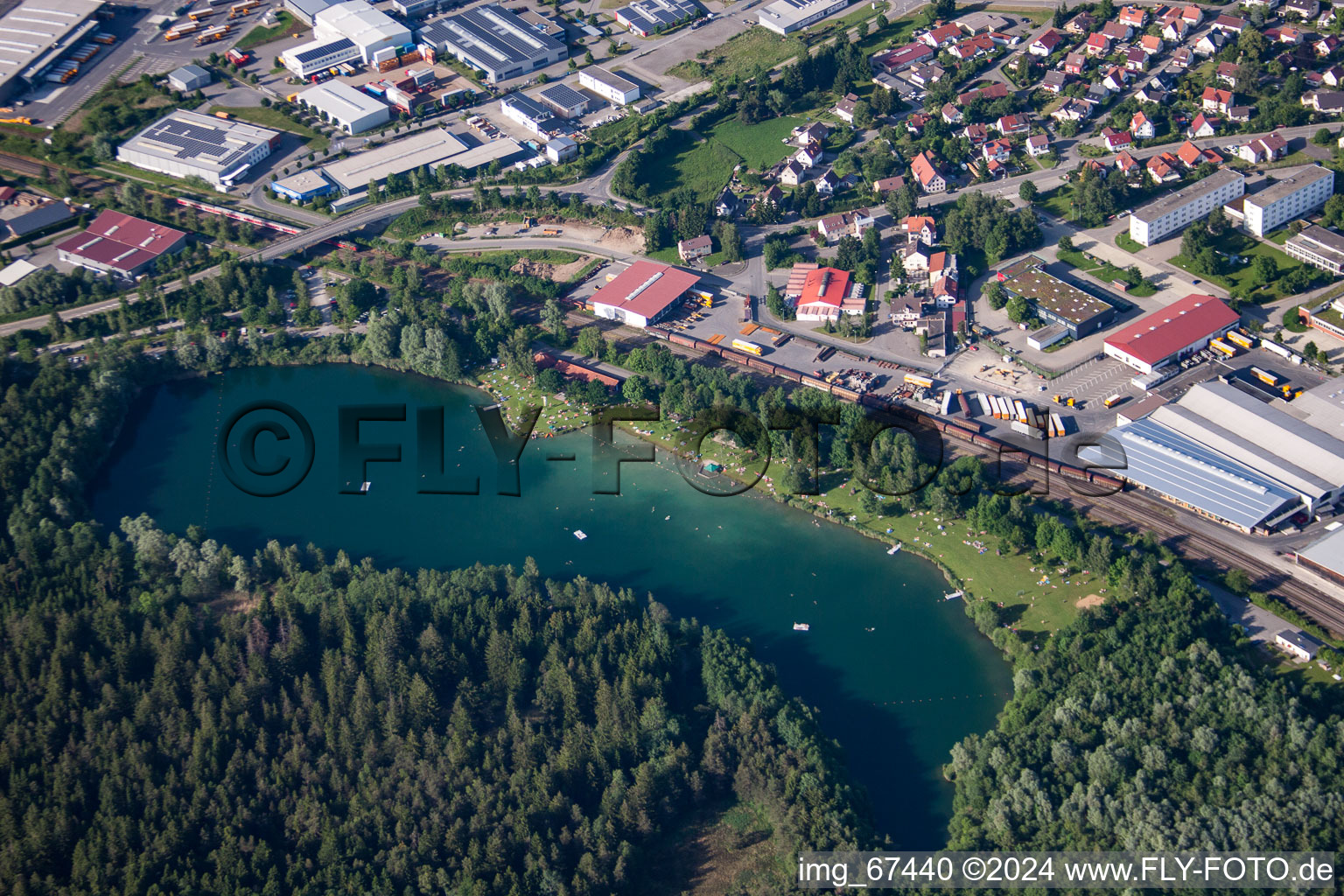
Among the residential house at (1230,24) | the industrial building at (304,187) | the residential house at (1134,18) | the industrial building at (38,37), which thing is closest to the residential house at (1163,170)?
the residential house at (1230,24)

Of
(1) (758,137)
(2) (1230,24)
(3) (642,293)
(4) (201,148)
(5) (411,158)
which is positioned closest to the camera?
(3) (642,293)

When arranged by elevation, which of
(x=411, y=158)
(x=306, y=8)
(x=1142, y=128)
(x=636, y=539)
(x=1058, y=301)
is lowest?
(x=636, y=539)

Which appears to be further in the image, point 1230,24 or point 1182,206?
point 1230,24

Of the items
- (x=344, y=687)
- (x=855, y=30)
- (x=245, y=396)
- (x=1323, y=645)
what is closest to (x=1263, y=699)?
(x=1323, y=645)

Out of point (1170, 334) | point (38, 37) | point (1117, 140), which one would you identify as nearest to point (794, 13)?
point (1117, 140)

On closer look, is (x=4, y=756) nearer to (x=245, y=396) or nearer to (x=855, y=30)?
(x=245, y=396)

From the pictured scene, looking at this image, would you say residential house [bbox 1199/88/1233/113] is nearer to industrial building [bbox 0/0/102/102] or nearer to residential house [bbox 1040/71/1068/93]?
residential house [bbox 1040/71/1068/93]

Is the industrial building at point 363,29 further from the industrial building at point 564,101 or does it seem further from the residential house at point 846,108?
the residential house at point 846,108

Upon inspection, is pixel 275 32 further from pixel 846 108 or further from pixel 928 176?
pixel 928 176
